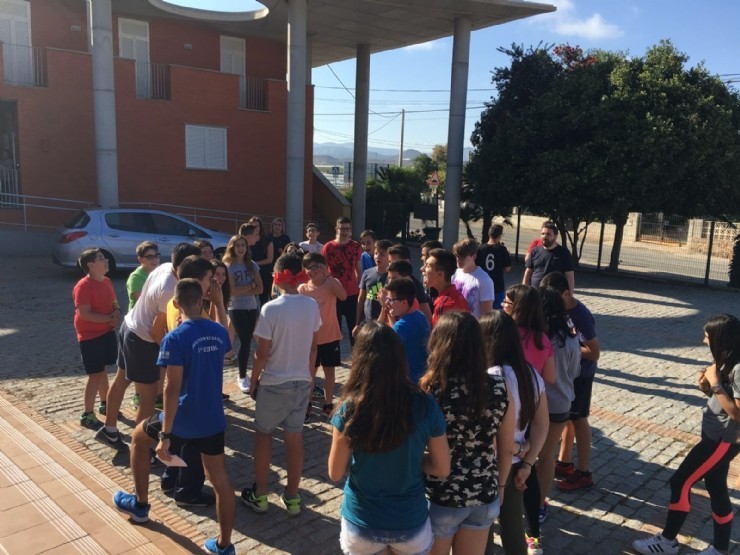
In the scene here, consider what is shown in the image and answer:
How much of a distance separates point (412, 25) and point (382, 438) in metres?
18.4

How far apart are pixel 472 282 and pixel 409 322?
1.77 m

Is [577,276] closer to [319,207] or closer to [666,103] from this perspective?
[666,103]

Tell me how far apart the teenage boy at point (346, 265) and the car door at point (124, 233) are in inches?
286

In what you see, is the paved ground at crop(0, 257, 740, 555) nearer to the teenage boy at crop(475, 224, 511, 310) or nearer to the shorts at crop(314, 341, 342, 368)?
the shorts at crop(314, 341, 342, 368)

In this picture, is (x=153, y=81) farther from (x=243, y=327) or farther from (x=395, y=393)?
(x=395, y=393)

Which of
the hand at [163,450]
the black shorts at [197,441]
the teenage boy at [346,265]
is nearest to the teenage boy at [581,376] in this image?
the black shorts at [197,441]

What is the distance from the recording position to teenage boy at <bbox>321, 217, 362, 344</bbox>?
7.06 m

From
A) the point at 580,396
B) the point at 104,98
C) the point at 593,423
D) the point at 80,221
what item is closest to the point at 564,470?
the point at 580,396

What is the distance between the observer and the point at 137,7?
718 inches

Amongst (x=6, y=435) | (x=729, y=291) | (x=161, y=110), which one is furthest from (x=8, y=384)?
(x=729, y=291)

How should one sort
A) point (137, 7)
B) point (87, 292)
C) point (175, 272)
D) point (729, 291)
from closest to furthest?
1. point (175, 272)
2. point (87, 292)
3. point (729, 291)
4. point (137, 7)

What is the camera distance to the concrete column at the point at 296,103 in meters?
15.9

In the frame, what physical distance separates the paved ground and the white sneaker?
0.10 meters

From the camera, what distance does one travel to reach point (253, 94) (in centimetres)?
2005
